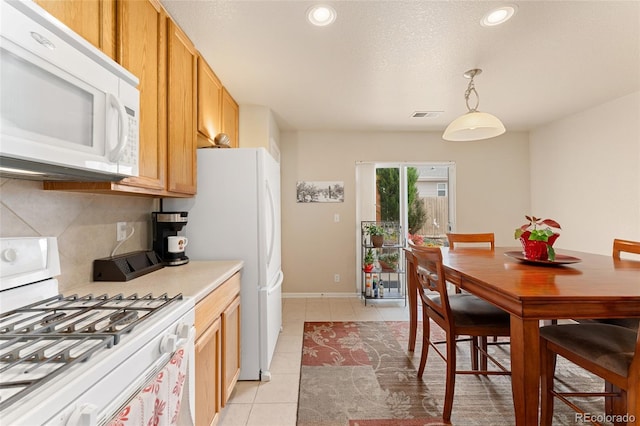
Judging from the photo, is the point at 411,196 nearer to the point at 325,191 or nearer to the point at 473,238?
the point at 325,191

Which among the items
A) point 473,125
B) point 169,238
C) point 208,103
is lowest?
point 169,238

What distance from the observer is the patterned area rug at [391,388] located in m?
1.69

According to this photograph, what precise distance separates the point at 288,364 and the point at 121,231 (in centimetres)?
152

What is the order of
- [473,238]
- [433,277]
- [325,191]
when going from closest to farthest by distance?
[433,277]
[473,238]
[325,191]

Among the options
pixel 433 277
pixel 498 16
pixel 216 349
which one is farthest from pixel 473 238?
pixel 216 349

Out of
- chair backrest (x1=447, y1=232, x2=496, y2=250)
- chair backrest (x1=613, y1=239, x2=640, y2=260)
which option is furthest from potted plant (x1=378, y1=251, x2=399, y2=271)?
chair backrest (x1=613, y1=239, x2=640, y2=260)

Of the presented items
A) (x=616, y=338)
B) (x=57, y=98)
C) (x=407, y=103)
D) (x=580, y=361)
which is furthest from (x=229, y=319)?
(x=407, y=103)

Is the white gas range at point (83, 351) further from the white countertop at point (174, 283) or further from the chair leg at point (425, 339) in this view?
the chair leg at point (425, 339)

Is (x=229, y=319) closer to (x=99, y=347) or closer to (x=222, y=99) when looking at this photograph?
(x=99, y=347)

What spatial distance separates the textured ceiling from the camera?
5.52ft

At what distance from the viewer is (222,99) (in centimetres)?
264

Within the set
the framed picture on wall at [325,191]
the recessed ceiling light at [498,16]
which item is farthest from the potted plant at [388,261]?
the recessed ceiling light at [498,16]

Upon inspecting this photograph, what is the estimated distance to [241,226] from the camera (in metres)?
2.07

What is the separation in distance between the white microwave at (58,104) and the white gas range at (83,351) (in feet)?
1.32
